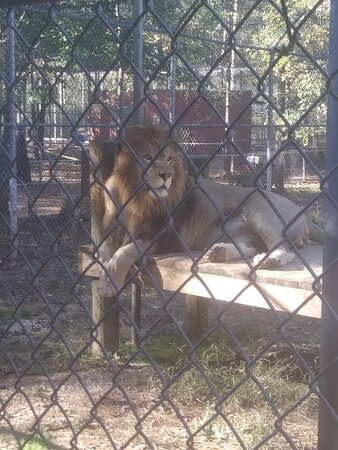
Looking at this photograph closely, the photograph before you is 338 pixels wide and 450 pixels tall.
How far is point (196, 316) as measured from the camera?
5383 mm

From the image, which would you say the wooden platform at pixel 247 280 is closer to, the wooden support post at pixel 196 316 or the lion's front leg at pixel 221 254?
the lion's front leg at pixel 221 254

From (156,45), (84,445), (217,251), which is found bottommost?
(84,445)

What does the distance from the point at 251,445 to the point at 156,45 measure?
337 inches

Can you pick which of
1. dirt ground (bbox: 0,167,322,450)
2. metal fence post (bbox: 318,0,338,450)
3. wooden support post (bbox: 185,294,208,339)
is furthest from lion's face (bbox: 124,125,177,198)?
metal fence post (bbox: 318,0,338,450)

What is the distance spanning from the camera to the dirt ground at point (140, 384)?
9.86ft

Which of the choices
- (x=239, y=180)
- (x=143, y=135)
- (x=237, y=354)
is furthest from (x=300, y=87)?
(x=143, y=135)

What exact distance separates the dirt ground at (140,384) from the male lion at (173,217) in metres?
0.36

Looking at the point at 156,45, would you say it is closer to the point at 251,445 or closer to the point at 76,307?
the point at 76,307

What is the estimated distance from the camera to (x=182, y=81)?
1138 centimetres

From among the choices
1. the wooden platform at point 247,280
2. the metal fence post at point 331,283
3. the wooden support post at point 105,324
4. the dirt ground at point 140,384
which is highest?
the metal fence post at point 331,283

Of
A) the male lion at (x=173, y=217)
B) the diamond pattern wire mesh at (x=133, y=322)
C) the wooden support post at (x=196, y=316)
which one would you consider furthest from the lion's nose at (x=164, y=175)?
the wooden support post at (x=196, y=316)

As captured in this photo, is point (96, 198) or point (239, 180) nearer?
point (96, 198)

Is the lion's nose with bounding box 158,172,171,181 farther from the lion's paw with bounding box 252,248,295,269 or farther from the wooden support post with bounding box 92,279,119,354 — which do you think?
the wooden support post with bounding box 92,279,119,354

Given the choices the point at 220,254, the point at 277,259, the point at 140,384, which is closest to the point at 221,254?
the point at 220,254
